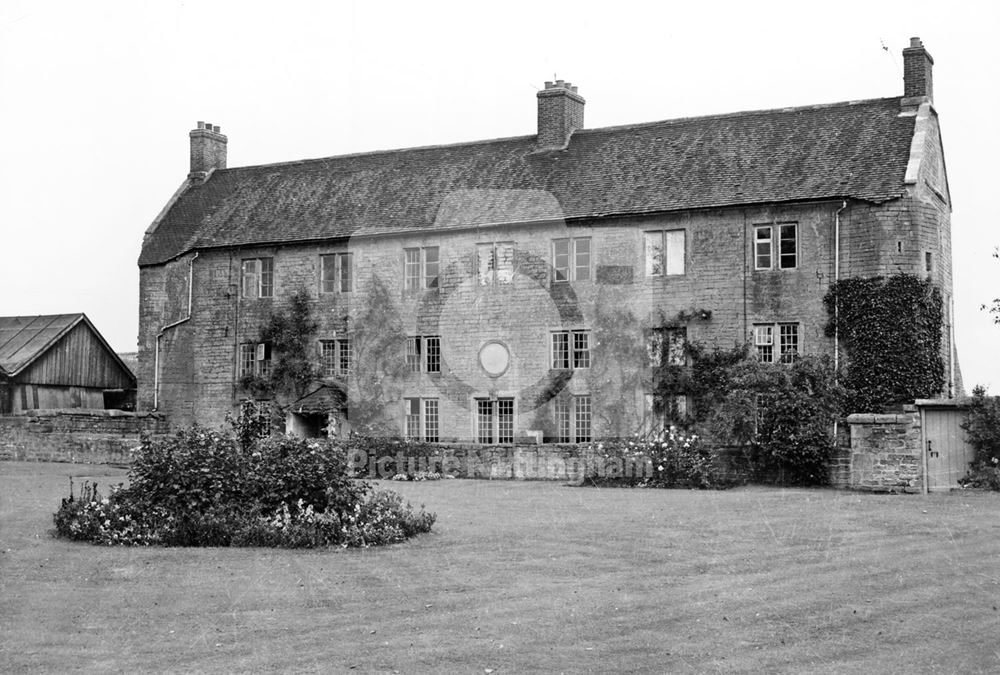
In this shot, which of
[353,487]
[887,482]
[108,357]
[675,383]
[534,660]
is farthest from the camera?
[108,357]

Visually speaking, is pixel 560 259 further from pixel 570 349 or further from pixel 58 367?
pixel 58 367

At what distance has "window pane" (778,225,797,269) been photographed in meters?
35.6

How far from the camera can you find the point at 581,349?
3822 centimetres

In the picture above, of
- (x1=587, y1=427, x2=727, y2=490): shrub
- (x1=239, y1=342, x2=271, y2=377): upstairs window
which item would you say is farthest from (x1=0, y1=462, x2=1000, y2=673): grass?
(x1=239, y1=342, x2=271, y2=377): upstairs window

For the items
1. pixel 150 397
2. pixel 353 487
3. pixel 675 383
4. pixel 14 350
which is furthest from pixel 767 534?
pixel 14 350

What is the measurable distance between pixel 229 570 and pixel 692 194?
81.9 feet

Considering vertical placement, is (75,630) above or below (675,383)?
below

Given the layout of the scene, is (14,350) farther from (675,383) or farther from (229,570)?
(229,570)

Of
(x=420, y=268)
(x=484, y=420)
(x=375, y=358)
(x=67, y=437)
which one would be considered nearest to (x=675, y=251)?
(x=484, y=420)

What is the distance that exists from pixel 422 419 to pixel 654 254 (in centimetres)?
959

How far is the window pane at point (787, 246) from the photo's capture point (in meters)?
35.6

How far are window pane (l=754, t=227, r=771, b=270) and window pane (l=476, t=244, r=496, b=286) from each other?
865cm

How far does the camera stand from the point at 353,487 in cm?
1883

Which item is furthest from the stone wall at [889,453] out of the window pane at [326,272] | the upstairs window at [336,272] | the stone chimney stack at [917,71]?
the window pane at [326,272]
